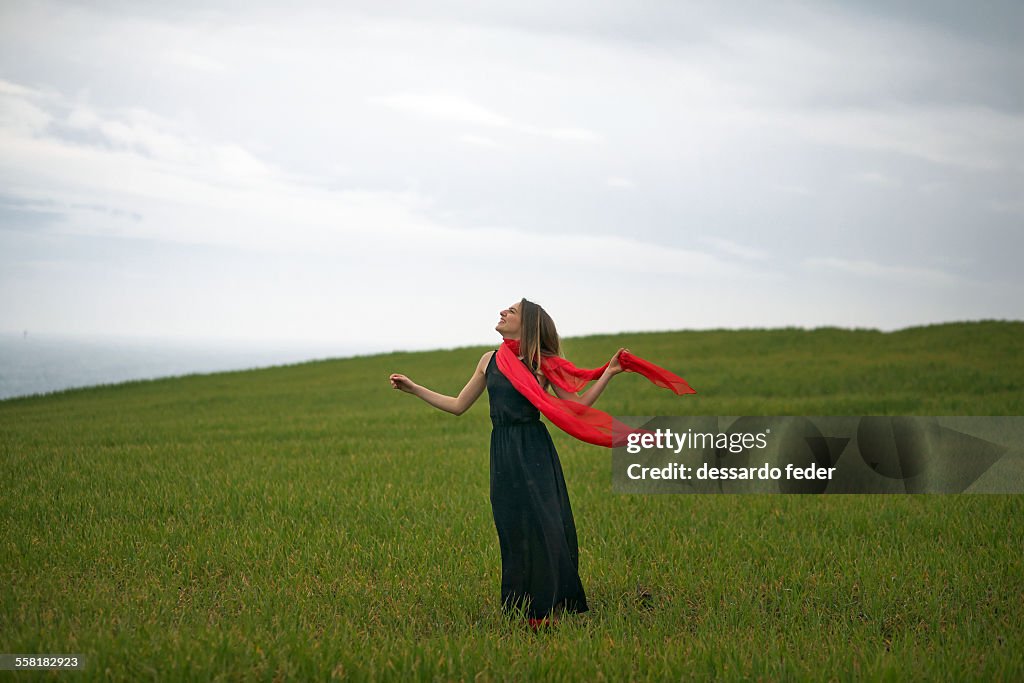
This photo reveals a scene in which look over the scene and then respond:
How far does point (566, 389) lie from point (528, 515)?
3.81 feet

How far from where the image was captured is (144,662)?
17.1ft

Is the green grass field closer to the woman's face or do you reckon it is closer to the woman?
the woman

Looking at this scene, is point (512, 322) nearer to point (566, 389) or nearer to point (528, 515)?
point (566, 389)

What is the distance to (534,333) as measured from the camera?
696 centimetres

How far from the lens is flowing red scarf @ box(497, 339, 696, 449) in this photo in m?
6.82

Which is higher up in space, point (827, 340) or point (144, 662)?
point (827, 340)

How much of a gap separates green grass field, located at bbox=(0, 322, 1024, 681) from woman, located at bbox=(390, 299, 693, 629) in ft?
1.15

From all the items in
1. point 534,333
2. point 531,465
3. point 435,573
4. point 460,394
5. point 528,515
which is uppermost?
point 534,333

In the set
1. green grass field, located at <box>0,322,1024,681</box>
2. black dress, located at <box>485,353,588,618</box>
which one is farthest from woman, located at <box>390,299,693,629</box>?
green grass field, located at <box>0,322,1024,681</box>

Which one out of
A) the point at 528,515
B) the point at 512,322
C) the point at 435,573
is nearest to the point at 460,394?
the point at 512,322

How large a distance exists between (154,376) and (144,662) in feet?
135

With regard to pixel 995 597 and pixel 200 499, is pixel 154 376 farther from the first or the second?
pixel 995 597

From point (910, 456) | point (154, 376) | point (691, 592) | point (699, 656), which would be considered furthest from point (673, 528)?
point (154, 376)

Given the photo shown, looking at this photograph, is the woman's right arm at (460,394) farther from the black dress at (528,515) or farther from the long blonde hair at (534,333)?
the long blonde hair at (534,333)
